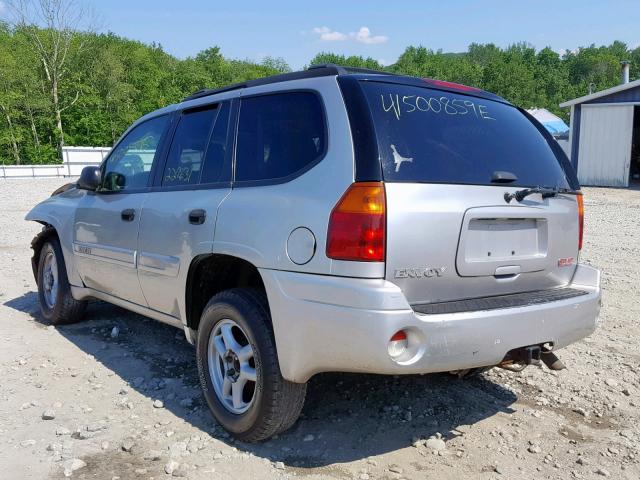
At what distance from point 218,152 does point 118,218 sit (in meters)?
1.18

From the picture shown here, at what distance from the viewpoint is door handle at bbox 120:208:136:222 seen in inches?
160

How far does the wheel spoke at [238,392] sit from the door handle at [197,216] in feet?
3.04

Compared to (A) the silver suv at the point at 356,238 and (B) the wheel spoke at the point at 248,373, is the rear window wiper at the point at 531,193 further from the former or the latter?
(B) the wheel spoke at the point at 248,373

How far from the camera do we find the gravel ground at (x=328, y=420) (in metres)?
2.95

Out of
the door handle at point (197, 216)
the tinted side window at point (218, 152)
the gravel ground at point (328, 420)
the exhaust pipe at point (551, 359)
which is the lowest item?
the gravel ground at point (328, 420)

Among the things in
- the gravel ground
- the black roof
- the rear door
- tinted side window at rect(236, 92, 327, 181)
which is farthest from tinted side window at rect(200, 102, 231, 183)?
the gravel ground

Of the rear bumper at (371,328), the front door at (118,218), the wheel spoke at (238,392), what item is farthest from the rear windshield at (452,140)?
the front door at (118,218)

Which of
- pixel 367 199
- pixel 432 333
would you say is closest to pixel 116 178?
pixel 367 199

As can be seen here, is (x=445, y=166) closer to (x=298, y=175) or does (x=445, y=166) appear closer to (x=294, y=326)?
(x=298, y=175)

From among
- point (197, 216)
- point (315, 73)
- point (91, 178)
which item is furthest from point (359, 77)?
point (91, 178)

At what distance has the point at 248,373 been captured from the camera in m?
3.10

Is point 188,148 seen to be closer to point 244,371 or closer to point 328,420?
point 244,371

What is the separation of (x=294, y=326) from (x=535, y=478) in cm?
140

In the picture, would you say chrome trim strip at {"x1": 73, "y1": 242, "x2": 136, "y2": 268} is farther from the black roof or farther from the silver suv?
the black roof
